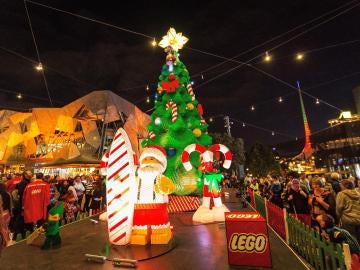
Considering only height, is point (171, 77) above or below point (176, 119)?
above

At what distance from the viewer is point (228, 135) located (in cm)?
3691

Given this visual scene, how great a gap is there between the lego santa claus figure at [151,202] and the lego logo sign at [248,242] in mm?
2066

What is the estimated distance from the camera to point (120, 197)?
575cm

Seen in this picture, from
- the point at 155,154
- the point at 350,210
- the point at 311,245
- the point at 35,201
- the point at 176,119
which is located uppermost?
the point at 176,119

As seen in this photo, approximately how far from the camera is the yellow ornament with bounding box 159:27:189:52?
13.6 m

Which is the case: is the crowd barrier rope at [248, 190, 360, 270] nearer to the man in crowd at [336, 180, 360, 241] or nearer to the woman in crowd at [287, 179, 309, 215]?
the woman in crowd at [287, 179, 309, 215]

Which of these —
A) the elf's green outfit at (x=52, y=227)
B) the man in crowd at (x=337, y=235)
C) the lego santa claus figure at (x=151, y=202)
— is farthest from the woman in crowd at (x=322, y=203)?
the elf's green outfit at (x=52, y=227)

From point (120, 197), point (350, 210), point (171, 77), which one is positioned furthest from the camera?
point (171, 77)

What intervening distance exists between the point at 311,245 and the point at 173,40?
11.9 meters

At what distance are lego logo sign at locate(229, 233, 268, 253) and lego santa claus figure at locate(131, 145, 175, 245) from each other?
6.78 ft

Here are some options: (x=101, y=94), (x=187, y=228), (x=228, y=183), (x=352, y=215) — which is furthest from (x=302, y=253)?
(x=101, y=94)

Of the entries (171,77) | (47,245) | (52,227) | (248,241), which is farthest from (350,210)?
(171,77)

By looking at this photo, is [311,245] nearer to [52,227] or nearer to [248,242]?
[248,242]

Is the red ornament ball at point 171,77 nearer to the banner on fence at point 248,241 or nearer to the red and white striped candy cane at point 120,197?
the red and white striped candy cane at point 120,197
